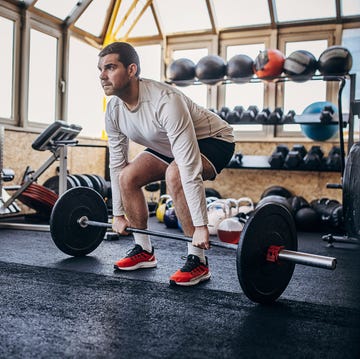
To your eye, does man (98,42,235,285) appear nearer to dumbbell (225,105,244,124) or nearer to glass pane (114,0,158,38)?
dumbbell (225,105,244,124)

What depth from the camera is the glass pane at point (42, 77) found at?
4902 millimetres

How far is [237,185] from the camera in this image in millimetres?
5531

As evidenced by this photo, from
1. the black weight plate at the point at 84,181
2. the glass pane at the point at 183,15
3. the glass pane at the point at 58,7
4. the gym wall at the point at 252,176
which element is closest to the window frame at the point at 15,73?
the glass pane at the point at 58,7

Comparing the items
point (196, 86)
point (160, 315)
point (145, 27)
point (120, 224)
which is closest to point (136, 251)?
point (120, 224)

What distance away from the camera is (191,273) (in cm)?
201

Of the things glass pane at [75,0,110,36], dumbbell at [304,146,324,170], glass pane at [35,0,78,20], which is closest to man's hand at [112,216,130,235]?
dumbbell at [304,146,324,170]

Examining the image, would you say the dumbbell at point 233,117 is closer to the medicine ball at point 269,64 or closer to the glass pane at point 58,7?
the medicine ball at point 269,64

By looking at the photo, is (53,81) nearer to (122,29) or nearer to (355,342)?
(122,29)

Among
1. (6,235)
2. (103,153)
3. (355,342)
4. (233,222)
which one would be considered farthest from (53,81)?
(355,342)

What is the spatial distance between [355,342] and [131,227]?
1.15m

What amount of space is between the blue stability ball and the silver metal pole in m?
3.41

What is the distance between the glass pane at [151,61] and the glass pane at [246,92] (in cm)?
99

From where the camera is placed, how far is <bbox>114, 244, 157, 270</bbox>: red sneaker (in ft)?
7.39

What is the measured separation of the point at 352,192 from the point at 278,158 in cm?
206
